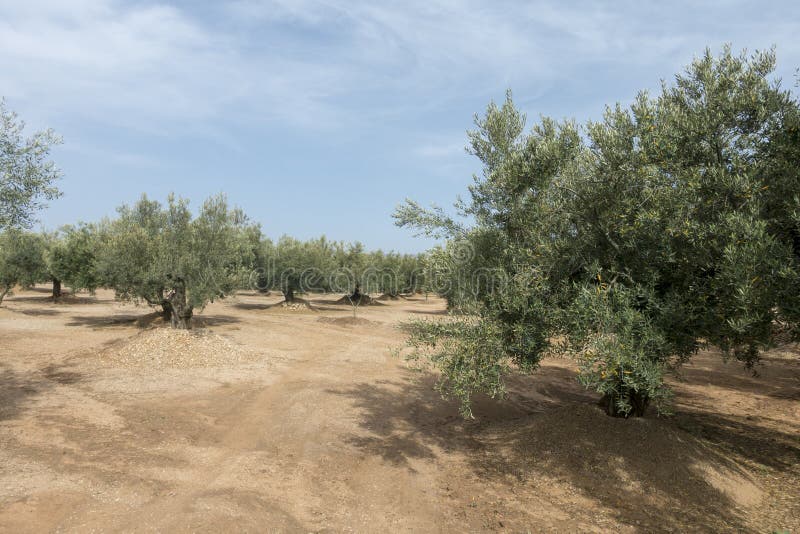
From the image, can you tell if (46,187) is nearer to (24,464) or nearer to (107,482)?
(24,464)

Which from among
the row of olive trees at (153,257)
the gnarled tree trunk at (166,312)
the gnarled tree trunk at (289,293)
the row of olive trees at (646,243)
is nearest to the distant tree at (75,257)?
the row of olive trees at (153,257)

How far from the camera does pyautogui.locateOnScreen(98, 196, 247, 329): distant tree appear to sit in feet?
91.0

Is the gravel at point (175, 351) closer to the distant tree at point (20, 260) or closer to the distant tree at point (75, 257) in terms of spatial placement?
the distant tree at point (75, 257)

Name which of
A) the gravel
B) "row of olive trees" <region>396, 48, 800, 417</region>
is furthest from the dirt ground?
"row of olive trees" <region>396, 48, 800, 417</region>

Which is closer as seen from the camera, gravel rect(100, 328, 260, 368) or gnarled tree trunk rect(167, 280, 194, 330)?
gravel rect(100, 328, 260, 368)

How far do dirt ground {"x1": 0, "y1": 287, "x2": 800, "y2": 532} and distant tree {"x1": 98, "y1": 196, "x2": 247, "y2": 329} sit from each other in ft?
20.9

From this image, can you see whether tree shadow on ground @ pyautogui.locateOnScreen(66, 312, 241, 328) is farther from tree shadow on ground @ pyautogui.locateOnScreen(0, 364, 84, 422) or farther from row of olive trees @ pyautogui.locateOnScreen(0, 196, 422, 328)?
tree shadow on ground @ pyautogui.locateOnScreen(0, 364, 84, 422)

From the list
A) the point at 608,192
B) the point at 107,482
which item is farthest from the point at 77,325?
the point at 608,192

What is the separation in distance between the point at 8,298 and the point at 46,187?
4959cm

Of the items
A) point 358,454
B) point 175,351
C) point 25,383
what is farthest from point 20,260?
point 358,454

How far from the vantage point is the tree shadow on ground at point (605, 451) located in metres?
10.2

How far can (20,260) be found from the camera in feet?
141

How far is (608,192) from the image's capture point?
1038 centimetres

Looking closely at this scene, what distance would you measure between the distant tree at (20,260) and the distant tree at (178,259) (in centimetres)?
1819
